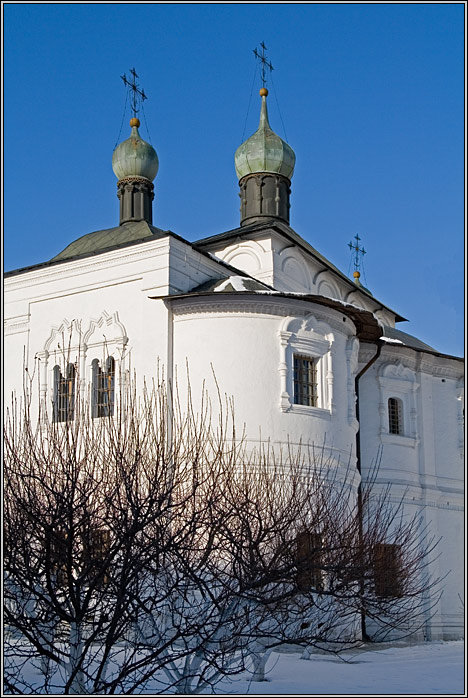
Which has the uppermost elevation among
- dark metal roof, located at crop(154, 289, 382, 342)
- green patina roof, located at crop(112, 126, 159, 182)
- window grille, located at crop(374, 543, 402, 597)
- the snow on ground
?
green patina roof, located at crop(112, 126, 159, 182)

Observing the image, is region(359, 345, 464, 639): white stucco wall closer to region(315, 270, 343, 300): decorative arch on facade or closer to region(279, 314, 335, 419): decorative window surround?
region(315, 270, 343, 300): decorative arch on facade

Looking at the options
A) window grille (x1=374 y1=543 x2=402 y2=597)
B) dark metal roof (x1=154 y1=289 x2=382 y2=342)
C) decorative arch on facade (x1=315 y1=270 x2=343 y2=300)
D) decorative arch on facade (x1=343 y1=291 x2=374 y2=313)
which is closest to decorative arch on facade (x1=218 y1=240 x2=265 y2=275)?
decorative arch on facade (x1=315 y1=270 x2=343 y2=300)

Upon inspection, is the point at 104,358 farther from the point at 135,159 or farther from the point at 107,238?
the point at 135,159

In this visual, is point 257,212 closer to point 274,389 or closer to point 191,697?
point 274,389

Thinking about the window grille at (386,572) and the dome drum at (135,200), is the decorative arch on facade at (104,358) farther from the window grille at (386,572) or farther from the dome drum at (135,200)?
the dome drum at (135,200)

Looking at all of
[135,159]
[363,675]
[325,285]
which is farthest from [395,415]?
[135,159]

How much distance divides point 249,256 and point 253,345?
195 inches

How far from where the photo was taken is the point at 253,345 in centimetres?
1581

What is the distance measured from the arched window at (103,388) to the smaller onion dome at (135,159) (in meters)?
7.30

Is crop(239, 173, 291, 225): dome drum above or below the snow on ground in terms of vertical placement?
above

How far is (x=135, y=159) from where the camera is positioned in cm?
2202

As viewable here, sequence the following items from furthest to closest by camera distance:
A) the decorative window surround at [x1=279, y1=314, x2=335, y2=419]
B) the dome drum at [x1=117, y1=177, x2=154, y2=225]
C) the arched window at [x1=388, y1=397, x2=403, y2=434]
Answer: the dome drum at [x1=117, y1=177, x2=154, y2=225] < the arched window at [x1=388, y1=397, x2=403, y2=434] < the decorative window surround at [x1=279, y1=314, x2=335, y2=419]

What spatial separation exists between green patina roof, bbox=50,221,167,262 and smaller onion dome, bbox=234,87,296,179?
5.15m

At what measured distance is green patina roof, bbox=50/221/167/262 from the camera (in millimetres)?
17844
